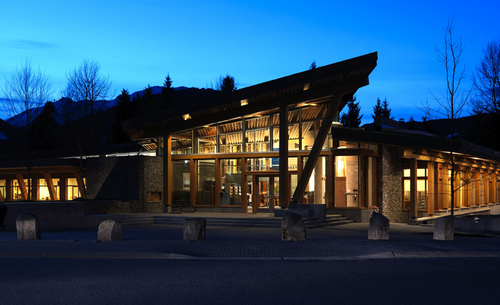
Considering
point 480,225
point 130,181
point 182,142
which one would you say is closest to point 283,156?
point 182,142

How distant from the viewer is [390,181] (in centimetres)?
2488

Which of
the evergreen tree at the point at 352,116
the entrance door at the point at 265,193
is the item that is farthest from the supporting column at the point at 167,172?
the evergreen tree at the point at 352,116

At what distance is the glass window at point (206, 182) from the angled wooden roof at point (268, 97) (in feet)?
7.55

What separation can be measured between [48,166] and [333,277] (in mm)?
29544

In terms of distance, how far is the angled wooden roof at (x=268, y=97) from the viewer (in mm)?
21266

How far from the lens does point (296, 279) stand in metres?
8.58

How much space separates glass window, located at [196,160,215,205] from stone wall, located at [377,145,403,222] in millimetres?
8786

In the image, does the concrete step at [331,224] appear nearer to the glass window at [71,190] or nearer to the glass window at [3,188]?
the glass window at [71,190]

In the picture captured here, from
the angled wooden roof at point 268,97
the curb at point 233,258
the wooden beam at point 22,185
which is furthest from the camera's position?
the wooden beam at point 22,185

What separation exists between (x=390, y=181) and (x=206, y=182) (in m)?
9.74

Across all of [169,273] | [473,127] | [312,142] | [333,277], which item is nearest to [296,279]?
[333,277]

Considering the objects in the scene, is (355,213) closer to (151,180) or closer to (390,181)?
(390,181)

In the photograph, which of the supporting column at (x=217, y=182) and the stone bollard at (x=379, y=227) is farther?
the supporting column at (x=217, y=182)

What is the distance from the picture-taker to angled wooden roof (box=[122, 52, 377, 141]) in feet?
69.8
